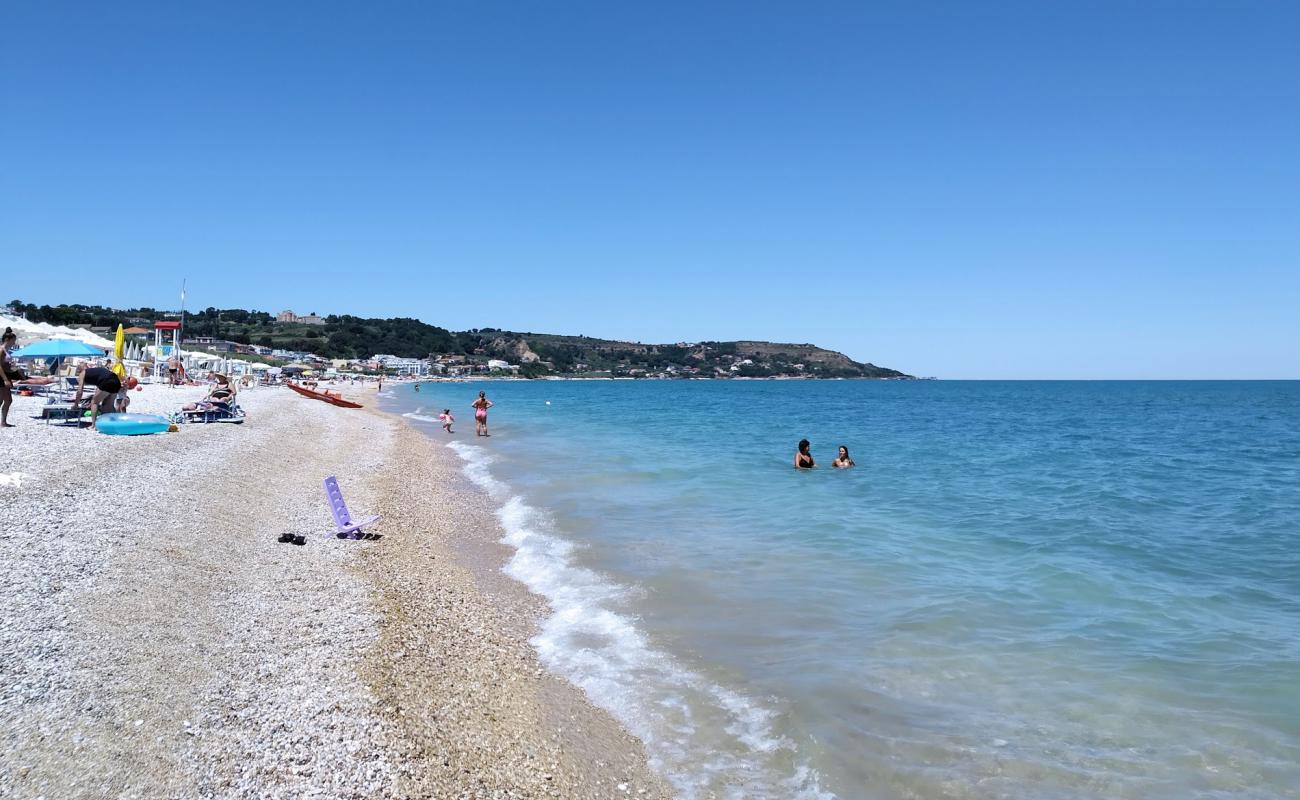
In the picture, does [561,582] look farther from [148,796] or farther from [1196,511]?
[1196,511]

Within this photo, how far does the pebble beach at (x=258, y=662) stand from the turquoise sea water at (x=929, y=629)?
25.7 inches

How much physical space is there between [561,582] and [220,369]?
190ft

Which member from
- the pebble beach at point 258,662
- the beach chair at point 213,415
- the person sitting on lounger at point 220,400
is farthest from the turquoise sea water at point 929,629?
the person sitting on lounger at point 220,400

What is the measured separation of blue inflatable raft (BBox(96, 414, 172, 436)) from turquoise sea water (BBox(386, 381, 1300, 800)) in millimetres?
7053

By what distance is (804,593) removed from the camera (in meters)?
8.54

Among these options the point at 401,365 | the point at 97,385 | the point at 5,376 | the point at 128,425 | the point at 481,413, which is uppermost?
the point at 5,376

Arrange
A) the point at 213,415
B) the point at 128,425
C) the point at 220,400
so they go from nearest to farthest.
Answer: the point at 128,425
the point at 213,415
the point at 220,400

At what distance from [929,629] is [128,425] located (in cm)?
1595

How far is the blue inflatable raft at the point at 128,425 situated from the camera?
1502 cm

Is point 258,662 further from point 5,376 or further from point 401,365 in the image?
point 401,365

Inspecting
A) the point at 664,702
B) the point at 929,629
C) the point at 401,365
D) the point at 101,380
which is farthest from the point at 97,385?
the point at 401,365

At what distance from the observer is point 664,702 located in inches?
226

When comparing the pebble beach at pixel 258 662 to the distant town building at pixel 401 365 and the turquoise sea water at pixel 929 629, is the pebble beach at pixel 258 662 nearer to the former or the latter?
the turquoise sea water at pixel 929 629

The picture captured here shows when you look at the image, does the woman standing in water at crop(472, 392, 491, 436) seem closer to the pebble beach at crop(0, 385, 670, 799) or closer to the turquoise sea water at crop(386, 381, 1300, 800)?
the turquoise sea water at crop(386, 381, 1300, 800)
